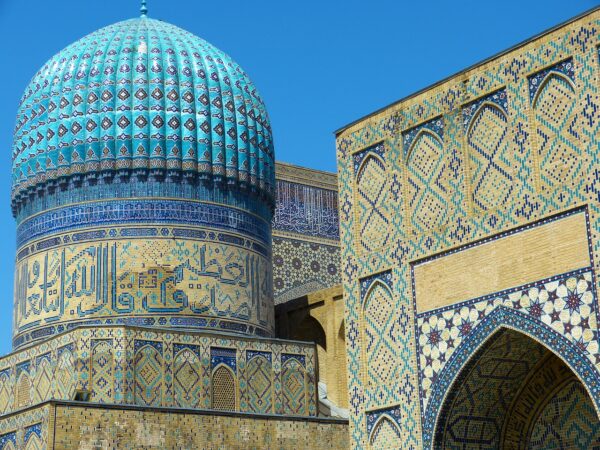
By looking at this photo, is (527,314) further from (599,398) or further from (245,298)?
(245,298)

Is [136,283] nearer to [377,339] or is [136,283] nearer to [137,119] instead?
[137,119]

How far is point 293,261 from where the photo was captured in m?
14.5

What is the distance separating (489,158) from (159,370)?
370cm

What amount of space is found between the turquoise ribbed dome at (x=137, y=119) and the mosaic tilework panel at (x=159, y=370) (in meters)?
1.76

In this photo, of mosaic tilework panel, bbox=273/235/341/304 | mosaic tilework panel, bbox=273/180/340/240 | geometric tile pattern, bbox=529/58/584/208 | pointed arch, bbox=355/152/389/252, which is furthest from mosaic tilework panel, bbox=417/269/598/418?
mosaic tilework panel, bbox=273/180/340/240

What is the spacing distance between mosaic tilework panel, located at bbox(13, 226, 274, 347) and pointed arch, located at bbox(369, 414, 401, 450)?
2921mm

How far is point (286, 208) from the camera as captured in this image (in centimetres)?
1468

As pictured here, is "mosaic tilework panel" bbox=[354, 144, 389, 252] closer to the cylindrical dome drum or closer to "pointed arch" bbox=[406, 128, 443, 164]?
"pointed arch" bbox=[406, 128, 443, 164]

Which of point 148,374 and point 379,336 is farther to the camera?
point 148,374

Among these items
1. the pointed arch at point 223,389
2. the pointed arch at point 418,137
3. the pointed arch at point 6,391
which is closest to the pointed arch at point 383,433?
the pointed arch at point 418,137

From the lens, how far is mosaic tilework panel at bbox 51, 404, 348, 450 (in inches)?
376

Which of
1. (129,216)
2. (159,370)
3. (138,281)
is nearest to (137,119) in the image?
(129,216)

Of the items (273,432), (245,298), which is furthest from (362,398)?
(245,298)

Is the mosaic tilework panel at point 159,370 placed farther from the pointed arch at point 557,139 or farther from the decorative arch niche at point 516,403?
the pointed arch at point 557,139
